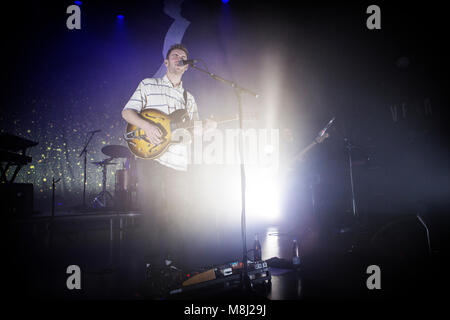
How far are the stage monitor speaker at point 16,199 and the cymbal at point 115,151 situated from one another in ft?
3.97

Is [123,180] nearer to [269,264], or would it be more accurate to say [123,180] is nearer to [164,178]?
[164,178]

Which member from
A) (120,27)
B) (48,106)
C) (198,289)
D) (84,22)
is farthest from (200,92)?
(198,289)

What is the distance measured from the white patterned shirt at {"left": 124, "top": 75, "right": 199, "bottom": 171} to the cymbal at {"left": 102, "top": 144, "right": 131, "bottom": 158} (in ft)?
5.98

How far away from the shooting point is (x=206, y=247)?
258cm

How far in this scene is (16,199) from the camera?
2.89 metres

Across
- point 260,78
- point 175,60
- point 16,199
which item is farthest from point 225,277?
point 260,78

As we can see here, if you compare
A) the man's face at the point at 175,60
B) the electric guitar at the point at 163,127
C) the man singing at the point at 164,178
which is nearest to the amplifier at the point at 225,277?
the man singing at the point at 164,178

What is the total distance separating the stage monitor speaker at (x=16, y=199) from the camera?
278 cm

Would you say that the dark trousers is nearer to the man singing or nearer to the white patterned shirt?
the man singing

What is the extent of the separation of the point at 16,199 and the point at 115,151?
1.49 m

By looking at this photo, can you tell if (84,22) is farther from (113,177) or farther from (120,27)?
(113,177)

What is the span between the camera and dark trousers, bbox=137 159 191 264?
2168 mm

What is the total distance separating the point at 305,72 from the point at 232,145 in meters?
2.10

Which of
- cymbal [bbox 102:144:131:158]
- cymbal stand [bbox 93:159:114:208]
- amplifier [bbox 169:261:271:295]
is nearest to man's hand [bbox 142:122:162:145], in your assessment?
amplifier [bbox 169:261:271:295]
